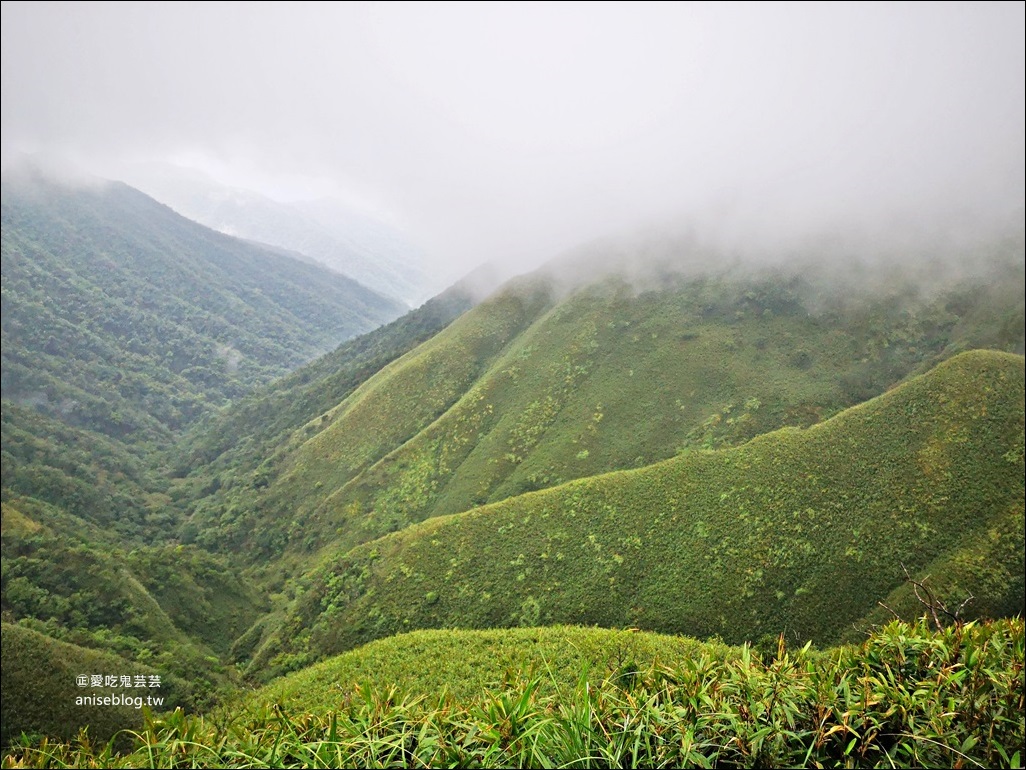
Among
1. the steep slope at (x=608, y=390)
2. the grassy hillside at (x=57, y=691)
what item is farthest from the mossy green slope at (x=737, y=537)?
the steep slope at (x=608, y=390)

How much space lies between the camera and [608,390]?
220 ft

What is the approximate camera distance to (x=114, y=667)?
38.7m

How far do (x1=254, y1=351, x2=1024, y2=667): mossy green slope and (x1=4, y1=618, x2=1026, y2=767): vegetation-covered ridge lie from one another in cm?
2927

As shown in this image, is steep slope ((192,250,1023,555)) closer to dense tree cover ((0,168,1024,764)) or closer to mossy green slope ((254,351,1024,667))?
dense tree cover ((0,168,1024,764))

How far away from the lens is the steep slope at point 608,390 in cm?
5872

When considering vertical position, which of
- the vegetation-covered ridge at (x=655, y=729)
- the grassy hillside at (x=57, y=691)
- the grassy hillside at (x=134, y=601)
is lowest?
the grassy hillside at (x=134, y=601)

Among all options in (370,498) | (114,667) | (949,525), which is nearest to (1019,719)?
(949,525)

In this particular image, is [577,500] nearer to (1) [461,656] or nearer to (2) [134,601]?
(1) [461,656]

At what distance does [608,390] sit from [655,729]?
211 ft

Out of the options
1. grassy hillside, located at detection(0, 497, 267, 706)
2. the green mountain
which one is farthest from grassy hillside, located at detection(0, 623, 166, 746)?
grassy hillside, located at detection(0, 497, 267, 706)

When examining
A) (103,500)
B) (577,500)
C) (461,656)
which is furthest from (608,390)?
(103,500)

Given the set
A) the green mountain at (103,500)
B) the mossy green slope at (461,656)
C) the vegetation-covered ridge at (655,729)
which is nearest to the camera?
the vegetation-covered ridge at (655,729)

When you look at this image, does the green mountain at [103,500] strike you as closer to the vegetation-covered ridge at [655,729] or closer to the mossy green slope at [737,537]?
the mossy green slope at [737,537]

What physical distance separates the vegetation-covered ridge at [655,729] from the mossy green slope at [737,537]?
29268mm
